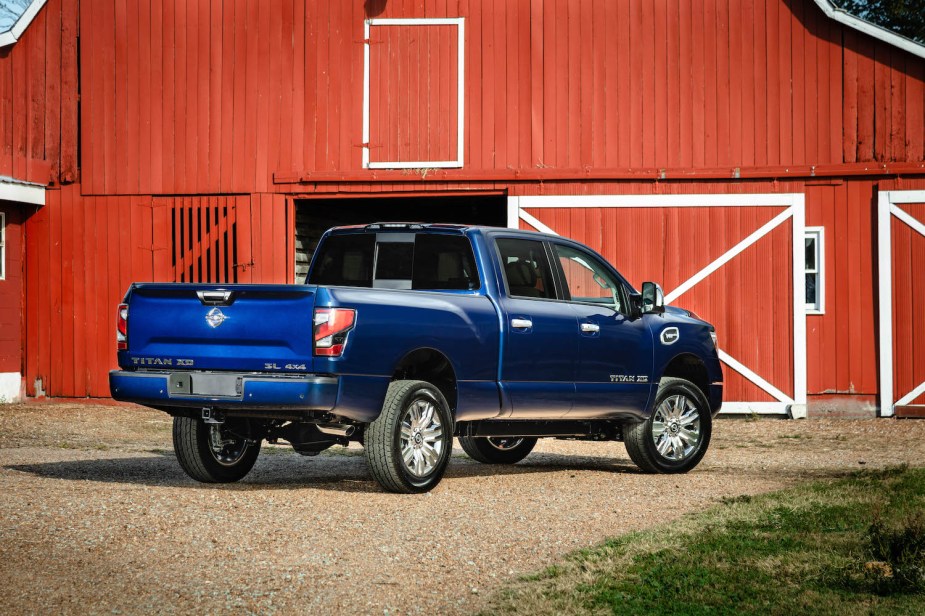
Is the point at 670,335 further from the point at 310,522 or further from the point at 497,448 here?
the point at 310,522

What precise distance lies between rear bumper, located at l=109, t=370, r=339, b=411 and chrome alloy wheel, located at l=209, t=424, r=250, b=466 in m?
0.90

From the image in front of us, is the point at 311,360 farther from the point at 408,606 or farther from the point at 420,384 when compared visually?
the point at 408,606

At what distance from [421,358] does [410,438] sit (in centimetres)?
54

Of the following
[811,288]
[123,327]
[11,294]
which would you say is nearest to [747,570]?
[123,327]

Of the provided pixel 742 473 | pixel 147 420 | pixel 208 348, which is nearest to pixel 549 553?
pixel 208 348

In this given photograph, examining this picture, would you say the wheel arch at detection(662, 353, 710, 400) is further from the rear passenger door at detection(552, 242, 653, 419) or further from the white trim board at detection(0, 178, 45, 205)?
the white trim board at detection(0, 178, 45, 205)

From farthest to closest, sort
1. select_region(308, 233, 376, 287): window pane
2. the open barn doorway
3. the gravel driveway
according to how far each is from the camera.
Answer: the open barn doorway
select_region(308, 233, 376, 287): window pane
the gravel driveway

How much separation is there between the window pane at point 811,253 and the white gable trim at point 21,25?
37.0 ft

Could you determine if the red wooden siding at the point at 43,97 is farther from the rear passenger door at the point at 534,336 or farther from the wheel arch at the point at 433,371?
the wheel arch at the point at 433,371

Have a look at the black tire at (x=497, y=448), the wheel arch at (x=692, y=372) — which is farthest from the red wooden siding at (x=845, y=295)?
the black tire at (x=497, y=448)

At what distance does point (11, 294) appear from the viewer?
18.7 m

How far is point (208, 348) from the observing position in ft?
27.6

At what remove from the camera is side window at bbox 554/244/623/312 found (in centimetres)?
1038

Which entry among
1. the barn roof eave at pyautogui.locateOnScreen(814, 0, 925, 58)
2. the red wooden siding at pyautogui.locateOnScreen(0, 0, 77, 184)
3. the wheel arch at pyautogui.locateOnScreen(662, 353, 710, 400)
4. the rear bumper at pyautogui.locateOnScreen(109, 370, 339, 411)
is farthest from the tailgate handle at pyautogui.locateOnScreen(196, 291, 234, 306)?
the barn roof eave at pyautogui.locateOnScreen(814, 0, 925, 58)
